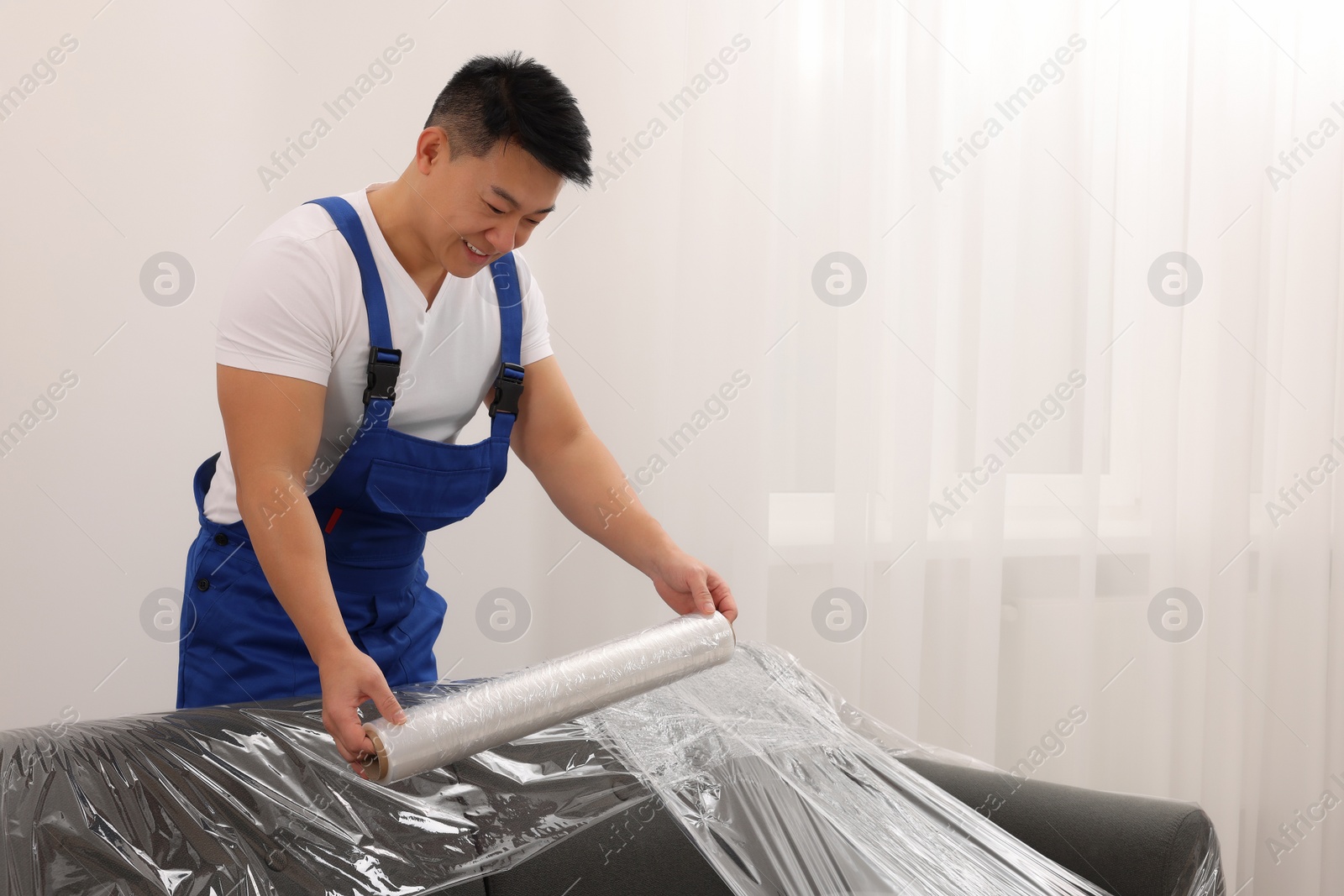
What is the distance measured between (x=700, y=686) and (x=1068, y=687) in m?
1.32

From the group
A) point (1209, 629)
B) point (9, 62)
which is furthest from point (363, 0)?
point (1209, 629)

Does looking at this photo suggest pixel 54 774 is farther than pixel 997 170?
No

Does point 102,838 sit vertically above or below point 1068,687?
below

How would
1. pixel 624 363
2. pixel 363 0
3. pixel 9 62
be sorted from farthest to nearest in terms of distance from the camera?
pixel 624 363 → pixel 363 0 → pixel 9 62

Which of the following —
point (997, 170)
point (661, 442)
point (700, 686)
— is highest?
point (997, 170)

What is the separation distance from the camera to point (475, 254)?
3.51 ft

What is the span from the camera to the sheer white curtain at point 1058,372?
196cm

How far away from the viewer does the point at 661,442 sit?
197cm

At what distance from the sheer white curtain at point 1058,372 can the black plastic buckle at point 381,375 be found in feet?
3.17

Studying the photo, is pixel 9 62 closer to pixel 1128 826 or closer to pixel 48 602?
pixel 48 602

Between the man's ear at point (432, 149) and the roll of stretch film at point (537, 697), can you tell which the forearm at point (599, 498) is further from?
the man's ear at point (432, 149)

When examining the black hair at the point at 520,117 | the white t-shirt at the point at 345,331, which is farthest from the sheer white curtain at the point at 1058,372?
the black hair at the point at 520,117

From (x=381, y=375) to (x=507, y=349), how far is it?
0.61 ft

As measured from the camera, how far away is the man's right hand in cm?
78
